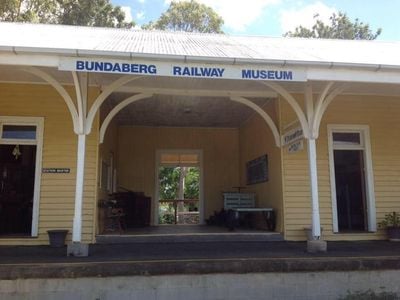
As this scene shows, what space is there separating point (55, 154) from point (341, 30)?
24287 millimetres

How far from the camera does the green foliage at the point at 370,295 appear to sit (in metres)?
5.29

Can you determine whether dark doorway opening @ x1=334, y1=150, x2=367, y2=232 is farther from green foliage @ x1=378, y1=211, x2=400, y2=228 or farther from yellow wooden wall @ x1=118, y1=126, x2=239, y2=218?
yellow wooden wall @ x1=118, y1=126, x2=239, y2=218

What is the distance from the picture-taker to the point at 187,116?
428 inches

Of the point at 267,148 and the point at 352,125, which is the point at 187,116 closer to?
the point at 267,148

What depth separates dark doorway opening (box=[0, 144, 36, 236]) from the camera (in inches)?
347

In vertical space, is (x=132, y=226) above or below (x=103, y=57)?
below

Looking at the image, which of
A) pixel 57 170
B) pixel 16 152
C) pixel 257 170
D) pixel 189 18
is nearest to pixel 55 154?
pixel 57 170

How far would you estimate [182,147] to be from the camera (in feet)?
40.3

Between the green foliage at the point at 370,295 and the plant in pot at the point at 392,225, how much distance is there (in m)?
2.75

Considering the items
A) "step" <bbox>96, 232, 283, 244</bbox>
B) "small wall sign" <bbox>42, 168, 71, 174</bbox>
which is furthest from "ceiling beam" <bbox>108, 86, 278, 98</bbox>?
"step" <bbox>96, 232, 283, 244</bbox>

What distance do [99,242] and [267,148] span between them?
4.01 meters

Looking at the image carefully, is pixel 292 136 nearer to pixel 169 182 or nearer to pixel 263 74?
pixel 263 74

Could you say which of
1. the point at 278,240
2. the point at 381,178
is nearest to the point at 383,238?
the point at 381,178

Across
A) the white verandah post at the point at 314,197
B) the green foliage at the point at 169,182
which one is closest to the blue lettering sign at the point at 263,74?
the white verandah post at the point at 314,197
